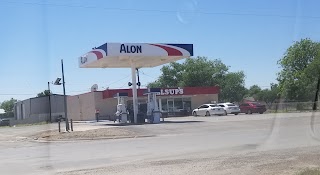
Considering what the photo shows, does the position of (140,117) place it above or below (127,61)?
below

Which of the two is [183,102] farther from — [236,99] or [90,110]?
[236,99]

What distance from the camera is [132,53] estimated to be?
37.3 metres

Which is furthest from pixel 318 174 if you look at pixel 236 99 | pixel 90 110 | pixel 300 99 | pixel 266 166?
pixel 236 99

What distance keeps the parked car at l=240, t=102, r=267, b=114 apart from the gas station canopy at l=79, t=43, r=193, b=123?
→ 1514 centimetres

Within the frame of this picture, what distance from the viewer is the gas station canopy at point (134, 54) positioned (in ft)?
121

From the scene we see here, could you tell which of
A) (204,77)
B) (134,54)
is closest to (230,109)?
(134,54)

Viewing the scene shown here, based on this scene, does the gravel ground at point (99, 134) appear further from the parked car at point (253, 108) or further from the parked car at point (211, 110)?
the parked car at point (253, 108)

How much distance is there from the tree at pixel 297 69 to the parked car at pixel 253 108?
48.9 feet

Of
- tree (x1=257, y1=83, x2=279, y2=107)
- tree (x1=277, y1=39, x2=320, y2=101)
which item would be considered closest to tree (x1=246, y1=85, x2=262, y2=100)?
tree (x1=257, y1=83, x2=279, y2=107)

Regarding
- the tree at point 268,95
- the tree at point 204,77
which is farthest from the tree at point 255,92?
the tree at point 204,77

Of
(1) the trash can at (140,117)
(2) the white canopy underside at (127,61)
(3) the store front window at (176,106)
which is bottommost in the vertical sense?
(1) the trash can at (140,117)

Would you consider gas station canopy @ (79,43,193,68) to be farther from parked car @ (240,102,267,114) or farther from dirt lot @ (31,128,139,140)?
parked car @ (240,102,267,114)

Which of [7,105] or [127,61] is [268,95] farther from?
[7,105]

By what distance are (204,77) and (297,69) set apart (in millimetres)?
26479
